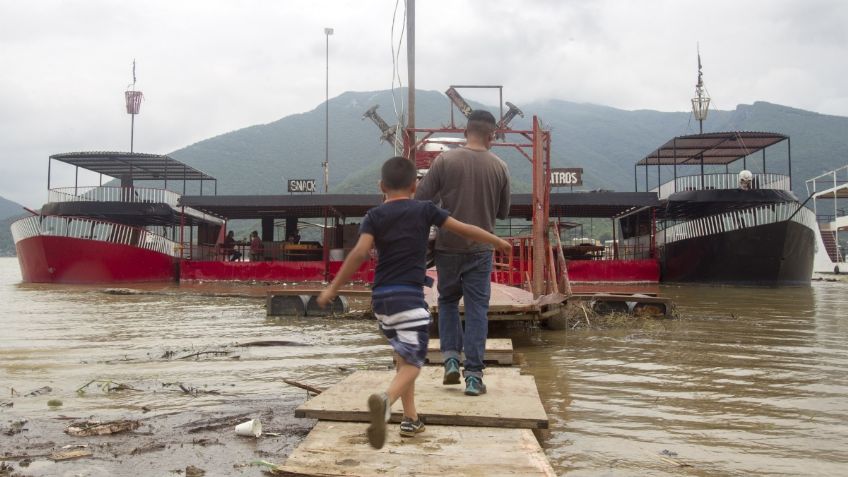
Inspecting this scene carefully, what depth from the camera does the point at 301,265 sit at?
23.6 metres

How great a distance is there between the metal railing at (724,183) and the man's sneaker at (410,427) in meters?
23.8

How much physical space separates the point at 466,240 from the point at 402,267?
33.0 inches

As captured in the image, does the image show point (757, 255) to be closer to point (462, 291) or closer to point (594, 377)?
point (594, 377)

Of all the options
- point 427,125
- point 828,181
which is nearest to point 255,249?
point 828,181

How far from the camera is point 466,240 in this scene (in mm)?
3656

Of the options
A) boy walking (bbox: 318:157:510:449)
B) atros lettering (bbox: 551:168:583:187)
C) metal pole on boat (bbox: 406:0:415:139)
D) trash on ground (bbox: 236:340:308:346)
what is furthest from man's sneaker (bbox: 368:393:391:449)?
atros lettering (bbox: 551:168:583:187)

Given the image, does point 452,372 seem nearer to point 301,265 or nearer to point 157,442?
point 157,442

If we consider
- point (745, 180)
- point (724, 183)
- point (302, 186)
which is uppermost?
point (302, 186)

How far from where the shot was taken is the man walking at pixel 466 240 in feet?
12.0

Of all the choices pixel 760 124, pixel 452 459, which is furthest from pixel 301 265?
pixel 760 124

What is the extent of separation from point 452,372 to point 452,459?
1.18 meters

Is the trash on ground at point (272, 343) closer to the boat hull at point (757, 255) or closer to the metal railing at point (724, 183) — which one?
the boat hull at point (757, 255)

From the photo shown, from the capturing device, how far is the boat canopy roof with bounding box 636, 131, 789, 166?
23.3m

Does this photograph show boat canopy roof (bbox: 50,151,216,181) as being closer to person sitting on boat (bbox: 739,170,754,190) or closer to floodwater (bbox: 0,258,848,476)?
floodwater (bbox: 0,258,848,476)
